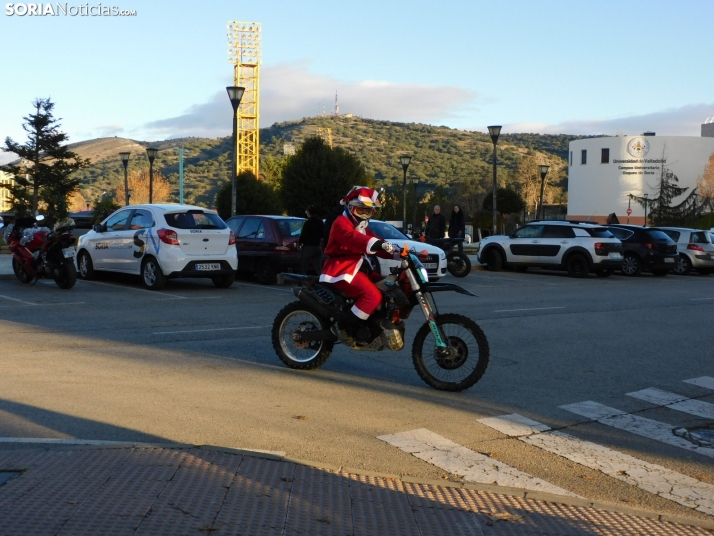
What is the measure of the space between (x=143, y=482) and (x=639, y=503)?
2.87 meters

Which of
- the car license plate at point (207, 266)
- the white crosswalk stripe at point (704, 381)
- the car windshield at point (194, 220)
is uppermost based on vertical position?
the car windshield at point (194, 220)

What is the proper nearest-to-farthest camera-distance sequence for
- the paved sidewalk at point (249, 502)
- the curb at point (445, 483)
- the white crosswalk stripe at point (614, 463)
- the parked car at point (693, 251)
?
the paved sidewalk at point (249, 502), the curb at point (445, 483), the white crosswalk stripe at point (614, 463), the parked car at point (693, 251)

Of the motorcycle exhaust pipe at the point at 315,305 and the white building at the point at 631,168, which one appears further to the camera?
the white building at the point at 631,168

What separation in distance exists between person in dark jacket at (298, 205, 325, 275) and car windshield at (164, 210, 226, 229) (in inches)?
66.5

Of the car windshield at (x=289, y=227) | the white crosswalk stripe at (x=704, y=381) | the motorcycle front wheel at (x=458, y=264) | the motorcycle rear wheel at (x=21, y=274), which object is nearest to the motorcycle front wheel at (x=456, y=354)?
the white crosswalk stripe at (x=704, y=381)

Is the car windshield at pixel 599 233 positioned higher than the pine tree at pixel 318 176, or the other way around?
the pine tree at pixel 318 176

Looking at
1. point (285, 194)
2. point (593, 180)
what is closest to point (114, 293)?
point (285, 194)

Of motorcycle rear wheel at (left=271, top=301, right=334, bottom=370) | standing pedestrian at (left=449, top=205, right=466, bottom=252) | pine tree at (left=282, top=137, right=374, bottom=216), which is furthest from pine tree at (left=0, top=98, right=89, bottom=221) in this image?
motorcycle rear wheel at (left=271, top=301, right=334, bottom=370)

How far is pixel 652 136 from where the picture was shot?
106 metres

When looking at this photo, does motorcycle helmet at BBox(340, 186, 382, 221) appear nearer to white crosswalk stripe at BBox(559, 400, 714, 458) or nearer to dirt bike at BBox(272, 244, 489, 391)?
dirt bike at BBox(272, 244, 489, 391)

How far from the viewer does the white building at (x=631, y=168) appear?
348 ft

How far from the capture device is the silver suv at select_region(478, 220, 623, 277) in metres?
24.9

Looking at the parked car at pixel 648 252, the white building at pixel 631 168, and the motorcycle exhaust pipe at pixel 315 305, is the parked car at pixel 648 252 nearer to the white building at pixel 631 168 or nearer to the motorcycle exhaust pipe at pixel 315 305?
the motorcycle exhaust pipe at pixel 315 305

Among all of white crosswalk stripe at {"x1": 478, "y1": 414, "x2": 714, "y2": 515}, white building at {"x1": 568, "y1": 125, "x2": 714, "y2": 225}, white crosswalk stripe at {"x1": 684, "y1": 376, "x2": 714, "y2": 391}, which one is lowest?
white crosswalk stripe at {"x1": 478, "y1": 414, "x2": 714, "y2": 515}
